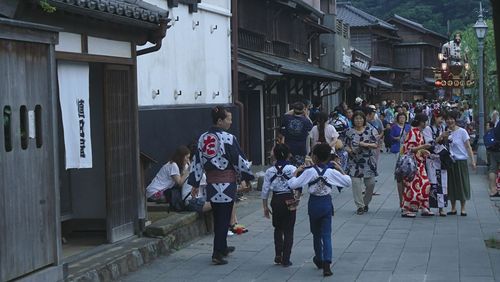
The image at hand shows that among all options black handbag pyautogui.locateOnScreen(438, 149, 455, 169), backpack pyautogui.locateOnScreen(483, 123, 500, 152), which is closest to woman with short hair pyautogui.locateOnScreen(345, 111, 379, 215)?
black handbag pyautogui.locateOnScreen(438, 149, 455, 169)

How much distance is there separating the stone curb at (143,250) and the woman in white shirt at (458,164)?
462 cm

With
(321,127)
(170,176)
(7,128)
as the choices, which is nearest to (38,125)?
(7,128)

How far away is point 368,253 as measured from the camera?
34.2 feet

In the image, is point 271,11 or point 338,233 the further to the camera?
point 271,11

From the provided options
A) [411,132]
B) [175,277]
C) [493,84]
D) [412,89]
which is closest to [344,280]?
[175,277]

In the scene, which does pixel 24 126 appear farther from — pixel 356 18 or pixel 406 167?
pixel 356 18

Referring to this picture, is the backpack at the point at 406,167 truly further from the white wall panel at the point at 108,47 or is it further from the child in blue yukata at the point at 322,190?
the white wall panel at the point at 108,47

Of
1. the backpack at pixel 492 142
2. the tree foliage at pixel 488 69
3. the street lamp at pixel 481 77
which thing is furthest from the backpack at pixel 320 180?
the tree foliage at pixel 488 69

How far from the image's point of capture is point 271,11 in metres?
26.0

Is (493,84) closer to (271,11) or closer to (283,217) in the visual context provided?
(271,11)

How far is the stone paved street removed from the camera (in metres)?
9.04

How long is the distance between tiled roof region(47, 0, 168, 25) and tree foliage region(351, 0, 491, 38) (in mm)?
71271

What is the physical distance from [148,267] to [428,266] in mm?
3386

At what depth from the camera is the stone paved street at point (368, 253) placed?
9039 mm
